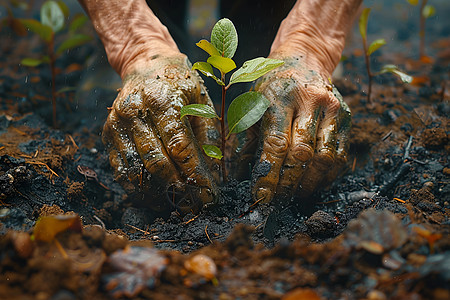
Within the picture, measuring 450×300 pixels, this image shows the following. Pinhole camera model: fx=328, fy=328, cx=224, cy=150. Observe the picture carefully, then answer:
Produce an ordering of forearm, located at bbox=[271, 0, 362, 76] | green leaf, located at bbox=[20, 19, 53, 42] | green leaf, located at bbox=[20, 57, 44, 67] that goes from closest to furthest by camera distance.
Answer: forearm, located at bbox=[271, 0, 362, 76] < green leaf, located at bbox=[20, 19, 53, 42] < green leaf, located at bbox=[20, 57, 44, 67]

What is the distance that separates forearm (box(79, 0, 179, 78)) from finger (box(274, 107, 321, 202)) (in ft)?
2.67

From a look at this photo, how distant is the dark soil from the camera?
0.74 meters

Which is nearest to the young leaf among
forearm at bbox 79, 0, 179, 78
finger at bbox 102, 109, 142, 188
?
forearm at bbox 79, 0, 179, 78

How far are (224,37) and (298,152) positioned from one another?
537 millimetres

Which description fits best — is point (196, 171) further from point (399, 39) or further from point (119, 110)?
point (399, 39)

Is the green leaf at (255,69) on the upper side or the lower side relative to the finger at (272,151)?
upper

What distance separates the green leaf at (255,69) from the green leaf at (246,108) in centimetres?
11

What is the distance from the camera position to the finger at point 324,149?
141 cm

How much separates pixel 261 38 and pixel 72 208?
6.39 ft

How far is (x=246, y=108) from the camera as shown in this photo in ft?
4.15

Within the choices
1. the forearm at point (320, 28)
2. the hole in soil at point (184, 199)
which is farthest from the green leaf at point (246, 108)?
the forearm at point (320, 28)

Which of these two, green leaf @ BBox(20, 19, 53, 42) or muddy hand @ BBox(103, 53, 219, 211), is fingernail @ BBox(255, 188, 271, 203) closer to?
muddy hand @ BBox(103, 53, 219, 211)

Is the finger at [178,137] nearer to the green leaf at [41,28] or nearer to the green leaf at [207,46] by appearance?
the green leaf at [207,46]

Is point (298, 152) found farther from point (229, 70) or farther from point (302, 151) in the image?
point (229, 70)
